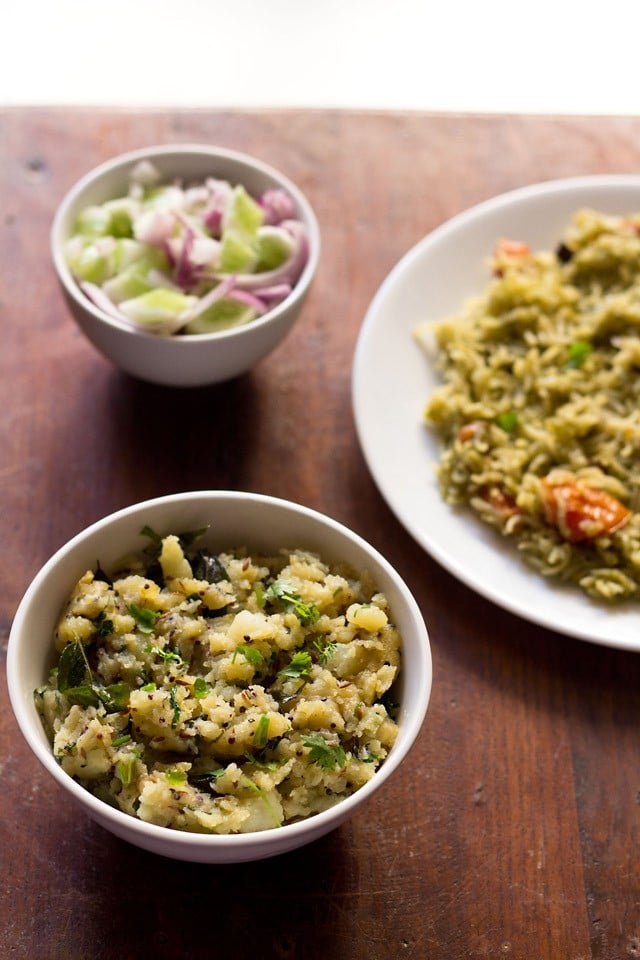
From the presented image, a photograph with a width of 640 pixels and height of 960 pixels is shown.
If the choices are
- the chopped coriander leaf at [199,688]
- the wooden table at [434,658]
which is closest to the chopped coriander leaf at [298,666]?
the chopped coriander leaf at [199,688]

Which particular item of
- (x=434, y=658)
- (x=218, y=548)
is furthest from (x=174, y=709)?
(x=434, y=658)

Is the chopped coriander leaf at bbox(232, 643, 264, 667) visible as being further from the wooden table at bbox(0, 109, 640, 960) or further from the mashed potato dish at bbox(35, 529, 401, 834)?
A: the wooden table at bbox(0, 109, 640, 960)

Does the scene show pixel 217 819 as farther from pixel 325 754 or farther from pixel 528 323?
pixel 528 323

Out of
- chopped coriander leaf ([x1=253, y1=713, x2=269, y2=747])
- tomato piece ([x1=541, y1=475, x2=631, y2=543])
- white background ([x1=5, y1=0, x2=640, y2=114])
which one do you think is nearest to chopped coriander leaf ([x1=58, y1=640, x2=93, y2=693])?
chopped coriander leaf ([x1=253, y1=713, x2=269, y2=747])

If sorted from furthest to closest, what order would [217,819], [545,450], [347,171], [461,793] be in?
[347,171] → [545,450] → [461,793] → [217,819]

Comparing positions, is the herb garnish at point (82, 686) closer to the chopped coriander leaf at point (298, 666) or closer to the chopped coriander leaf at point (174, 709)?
the chopped coriander leaf at point (174, 709)

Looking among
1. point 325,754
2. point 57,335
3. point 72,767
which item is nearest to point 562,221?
point 57,335
